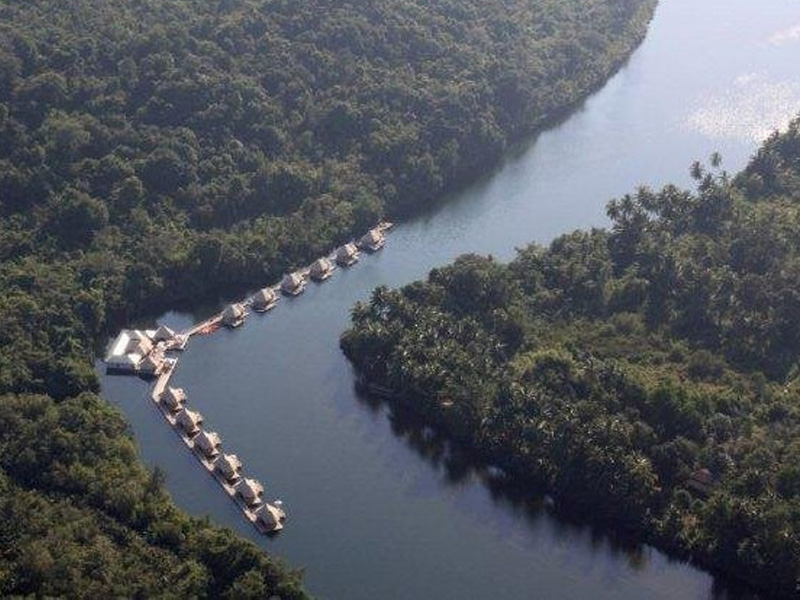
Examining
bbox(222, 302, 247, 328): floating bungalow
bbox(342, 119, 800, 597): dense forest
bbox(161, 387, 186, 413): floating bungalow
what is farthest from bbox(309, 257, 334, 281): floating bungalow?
bbox(161, 387, 186, 413): floating bungalow

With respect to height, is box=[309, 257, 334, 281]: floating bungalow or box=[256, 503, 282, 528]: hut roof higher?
box=[309, 257, 334, 281]: floating bungalow

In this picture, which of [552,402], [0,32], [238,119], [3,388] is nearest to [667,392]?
[552,402]

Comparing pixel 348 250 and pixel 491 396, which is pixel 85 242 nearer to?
pixel 348 250

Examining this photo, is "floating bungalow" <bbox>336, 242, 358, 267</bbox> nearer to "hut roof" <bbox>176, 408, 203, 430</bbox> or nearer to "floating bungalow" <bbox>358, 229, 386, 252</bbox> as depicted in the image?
"floating bungalow" <bbox>358, 229, 386, 252</bbox>

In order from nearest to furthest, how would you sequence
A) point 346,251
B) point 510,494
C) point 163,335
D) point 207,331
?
point 510,494, point 163,335, point 207,331, point 346,251

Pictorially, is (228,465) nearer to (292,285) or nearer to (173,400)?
(173,400)

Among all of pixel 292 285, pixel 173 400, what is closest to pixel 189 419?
pixel 173 400
